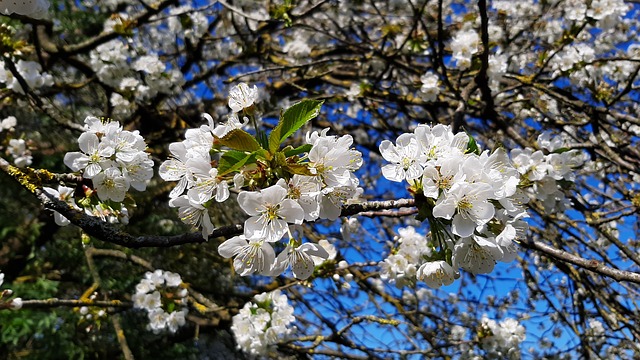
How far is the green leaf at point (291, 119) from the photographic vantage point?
2.71ft

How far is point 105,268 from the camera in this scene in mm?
3395

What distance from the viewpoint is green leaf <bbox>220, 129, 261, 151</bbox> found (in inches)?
31.5

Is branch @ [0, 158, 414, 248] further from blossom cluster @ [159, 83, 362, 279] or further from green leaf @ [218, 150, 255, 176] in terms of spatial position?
green leaf @ [218, 150, 255, 176]

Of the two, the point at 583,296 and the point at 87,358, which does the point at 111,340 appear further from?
the point at 583,296

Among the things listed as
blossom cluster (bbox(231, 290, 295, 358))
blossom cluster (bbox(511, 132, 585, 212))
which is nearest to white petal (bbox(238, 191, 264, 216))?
blossom cluster (bbox(511, 132, 585, 212))

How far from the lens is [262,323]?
2.17m

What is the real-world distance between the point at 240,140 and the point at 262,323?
61.9 inches

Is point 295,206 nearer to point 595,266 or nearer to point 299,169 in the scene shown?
point 299,169

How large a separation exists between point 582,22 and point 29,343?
161 inches

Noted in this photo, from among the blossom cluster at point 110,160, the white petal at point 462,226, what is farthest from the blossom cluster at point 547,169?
the blossom cluster at point 110,160

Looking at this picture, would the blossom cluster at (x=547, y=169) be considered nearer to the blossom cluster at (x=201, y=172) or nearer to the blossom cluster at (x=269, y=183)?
the blossom cluster at (x=269, y=183)

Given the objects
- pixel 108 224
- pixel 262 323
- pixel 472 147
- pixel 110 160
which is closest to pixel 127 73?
pixel 262 323

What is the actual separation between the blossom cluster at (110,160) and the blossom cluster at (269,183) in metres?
0.19

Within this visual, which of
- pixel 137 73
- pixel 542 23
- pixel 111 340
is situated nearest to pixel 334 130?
pixel 137 73
